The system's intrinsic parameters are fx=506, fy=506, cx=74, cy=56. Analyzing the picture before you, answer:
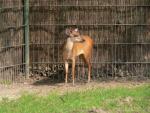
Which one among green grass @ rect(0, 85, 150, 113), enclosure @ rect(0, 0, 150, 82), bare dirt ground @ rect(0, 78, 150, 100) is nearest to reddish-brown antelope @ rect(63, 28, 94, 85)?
bare dirt ground @ rect(0, 78, 150, 100)

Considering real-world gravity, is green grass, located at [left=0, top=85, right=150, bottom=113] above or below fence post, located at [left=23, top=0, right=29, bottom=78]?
below

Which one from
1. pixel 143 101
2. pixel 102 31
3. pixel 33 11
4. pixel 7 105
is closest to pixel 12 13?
pixel 33 11

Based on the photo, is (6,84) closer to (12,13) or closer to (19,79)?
(19,79)

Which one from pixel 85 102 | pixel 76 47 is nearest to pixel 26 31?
pixel 76 47

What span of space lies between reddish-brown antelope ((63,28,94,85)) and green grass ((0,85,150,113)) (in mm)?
1417

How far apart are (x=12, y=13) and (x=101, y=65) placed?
97.8 inches

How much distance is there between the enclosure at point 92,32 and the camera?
12109 millimetres

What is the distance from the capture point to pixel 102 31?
12203mm

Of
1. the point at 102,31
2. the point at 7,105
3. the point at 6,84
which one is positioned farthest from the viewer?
the point at 102,31

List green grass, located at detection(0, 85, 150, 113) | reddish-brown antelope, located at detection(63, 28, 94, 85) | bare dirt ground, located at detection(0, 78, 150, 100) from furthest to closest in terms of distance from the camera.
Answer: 1. reddish-brown antelope, located at detection(63, 28, 94, 85)
2. bare dirt ground, located at detection(0, 78, 150, 100)
3. green grass, located at detection(0, 85, 150, 113)

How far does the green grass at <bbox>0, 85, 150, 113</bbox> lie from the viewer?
899 centimetres

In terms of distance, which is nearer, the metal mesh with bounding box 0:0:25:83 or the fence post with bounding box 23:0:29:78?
the metal mesh with bounding box 0:0:25:83

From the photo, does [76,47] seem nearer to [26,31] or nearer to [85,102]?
[26,31]

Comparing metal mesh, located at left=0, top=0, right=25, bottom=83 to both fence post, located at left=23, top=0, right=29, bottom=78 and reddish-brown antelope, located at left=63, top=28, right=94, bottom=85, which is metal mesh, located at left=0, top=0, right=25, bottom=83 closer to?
fence post, located at left=23, top=0, right=29, bottom=78
